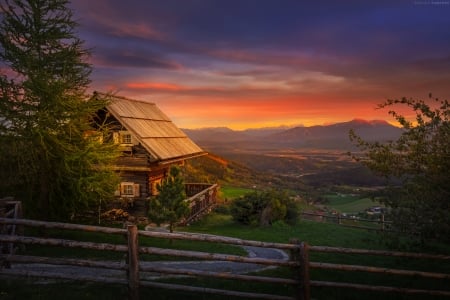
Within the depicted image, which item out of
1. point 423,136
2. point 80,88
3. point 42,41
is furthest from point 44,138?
point 423,136

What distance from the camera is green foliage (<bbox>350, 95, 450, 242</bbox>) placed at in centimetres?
1042

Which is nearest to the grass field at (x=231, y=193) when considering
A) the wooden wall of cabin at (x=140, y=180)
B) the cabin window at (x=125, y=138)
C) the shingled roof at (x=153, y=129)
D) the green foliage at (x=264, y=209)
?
the shingled roof at (x=153, y=129)

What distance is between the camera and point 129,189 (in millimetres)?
25719

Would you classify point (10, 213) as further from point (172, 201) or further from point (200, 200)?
point (200, 200)

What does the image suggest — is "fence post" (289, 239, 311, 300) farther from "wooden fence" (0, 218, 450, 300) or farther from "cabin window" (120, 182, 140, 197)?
"cabin window" (120, 182, 140, 197)

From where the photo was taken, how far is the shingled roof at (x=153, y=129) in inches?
958

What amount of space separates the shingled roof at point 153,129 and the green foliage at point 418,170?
13903 millimetres

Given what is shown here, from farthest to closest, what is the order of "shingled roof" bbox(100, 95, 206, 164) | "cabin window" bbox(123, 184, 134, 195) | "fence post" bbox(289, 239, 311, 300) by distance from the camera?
1. "cabin window" bbox(123, 184, 134, 195)
2. "shingled roof" bbox(100, 95, 206, 164)
3. "fence post" bbox(289, 239, 311, 300)

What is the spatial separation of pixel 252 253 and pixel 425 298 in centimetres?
926

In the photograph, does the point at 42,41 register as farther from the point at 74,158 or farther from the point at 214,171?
the point at 214,171

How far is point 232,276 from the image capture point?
9.80 metres

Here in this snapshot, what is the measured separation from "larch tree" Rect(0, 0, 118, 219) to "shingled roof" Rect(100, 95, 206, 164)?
9.03ft

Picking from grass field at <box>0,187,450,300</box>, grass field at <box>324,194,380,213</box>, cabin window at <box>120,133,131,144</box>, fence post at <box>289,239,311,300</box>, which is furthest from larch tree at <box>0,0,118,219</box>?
grass field at <box>324,194,380,213</box>

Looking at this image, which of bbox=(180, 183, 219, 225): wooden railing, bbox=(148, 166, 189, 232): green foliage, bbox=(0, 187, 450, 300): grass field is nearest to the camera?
bbox=(0, 187, 450, 300): grass field
